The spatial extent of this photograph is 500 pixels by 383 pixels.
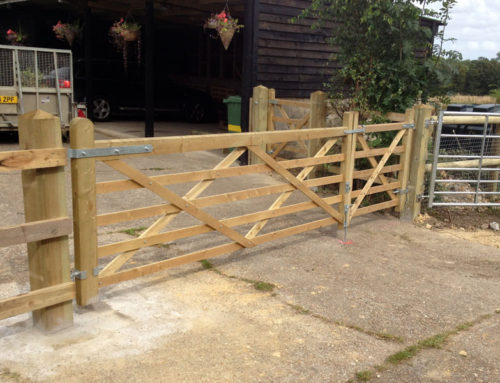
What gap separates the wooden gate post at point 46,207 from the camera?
337 cm

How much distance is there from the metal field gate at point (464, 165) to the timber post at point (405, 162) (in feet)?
1.14

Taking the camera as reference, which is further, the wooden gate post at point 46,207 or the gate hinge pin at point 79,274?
the gate hinge pin at point 79,274

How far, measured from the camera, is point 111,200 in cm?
728

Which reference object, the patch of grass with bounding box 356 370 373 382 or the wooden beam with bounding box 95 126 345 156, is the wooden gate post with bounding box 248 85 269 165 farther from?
the patch of grass with bounding box 356 370 373 382

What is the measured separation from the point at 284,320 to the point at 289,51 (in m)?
7.76

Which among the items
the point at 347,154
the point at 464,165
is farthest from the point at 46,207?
the point at 464,165

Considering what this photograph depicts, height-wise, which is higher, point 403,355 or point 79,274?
point 79,274

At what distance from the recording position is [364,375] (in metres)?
3.30

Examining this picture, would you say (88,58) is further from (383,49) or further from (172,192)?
(172,192)

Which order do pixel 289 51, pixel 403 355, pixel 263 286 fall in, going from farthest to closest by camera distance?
pixel 289 51, pixel 263 286, pixel 403 355

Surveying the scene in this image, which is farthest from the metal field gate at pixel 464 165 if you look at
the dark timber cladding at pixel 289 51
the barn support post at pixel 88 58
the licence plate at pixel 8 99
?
the barn support post at pixel 88 58

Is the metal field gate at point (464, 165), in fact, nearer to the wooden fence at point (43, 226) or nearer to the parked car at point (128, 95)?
the wooden fence at point (43, 226)

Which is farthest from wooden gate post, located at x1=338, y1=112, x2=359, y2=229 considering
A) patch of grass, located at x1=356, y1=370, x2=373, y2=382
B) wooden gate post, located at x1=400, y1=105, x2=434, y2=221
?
patch of grass, located at x1=356, y1=370, x2=373, y2=382

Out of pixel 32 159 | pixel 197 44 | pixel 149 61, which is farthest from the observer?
pixel 197 44
